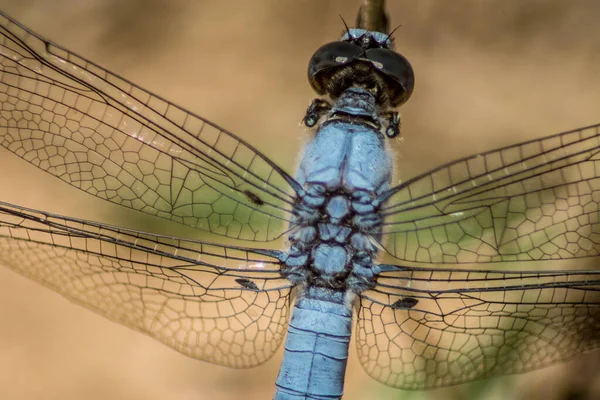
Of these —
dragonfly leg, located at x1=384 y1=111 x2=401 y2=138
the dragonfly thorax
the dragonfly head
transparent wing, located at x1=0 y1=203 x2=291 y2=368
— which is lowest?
transparent wing, located at x1=0 y1=203 x2=291 y2=368

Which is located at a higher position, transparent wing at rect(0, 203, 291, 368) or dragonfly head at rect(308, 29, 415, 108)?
dragonfly head at rect(308, 29, 415, 108)

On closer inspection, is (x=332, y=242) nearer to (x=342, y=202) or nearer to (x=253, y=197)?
(x=342, y=202)

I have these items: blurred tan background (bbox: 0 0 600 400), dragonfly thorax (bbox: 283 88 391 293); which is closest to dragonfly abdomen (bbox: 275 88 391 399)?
dragonfly thorax (bbox: 283 88 391 293)

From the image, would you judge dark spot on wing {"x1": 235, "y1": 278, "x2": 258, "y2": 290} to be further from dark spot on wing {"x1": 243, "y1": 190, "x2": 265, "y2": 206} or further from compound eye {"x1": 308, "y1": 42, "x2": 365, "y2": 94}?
compound eye {"x1": 308, "y1": 42, "x2": 365, "y2": 94}

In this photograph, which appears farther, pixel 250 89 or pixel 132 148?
pixel 250 89

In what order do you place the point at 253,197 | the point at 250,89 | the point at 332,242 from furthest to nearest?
1. the point at 250,89
2. the point at 253,197
3. the point at 332,242

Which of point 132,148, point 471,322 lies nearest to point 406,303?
point 471,322

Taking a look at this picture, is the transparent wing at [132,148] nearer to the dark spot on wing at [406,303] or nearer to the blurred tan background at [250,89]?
the dark spot on wing at [406,303]
